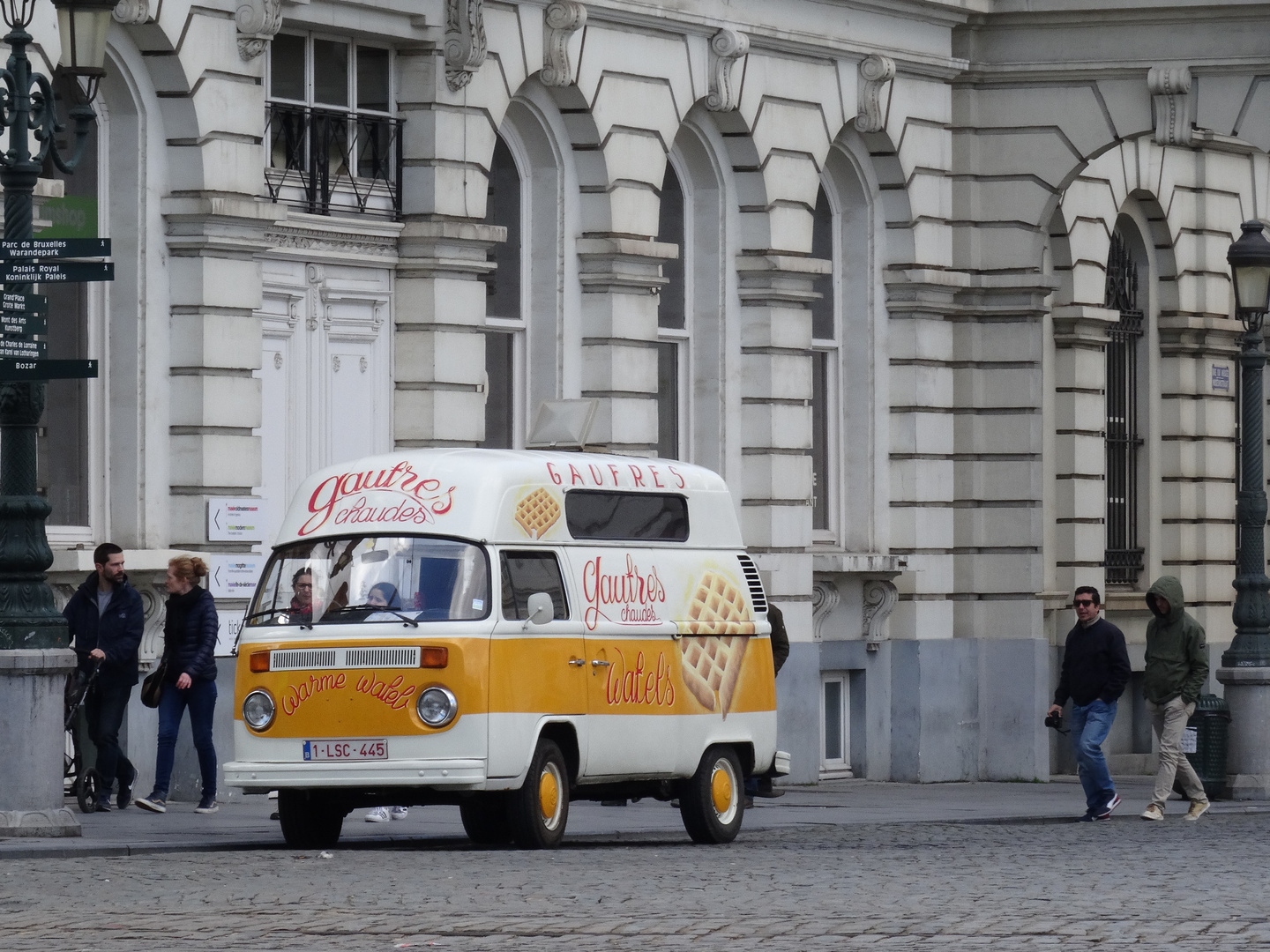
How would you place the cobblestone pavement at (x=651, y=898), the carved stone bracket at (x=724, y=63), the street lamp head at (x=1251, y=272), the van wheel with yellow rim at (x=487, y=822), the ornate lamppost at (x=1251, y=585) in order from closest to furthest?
the cobblestone pavement at (x=651, y=898), the van wheel with yellow rim at (x=487, y=822), the ornate lamppost at (x=1251, y=585), the street lamp head at (x=1251, y=272), the carved stone bracket at (x=724, y=63)

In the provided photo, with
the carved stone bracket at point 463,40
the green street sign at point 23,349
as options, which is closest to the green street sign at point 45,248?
the green street sign at point 23,349

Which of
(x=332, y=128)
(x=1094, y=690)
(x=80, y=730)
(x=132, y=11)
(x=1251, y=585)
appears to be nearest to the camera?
(x=80, y=730)

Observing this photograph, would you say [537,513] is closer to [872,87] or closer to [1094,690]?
[1094,690]

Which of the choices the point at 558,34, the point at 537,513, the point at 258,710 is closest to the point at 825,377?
the point at 558,34

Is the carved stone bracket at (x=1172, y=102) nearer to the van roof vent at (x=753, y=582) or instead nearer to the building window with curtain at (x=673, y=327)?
the building window with curtain at (x=673, y=327)

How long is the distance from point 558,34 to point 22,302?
8.89m

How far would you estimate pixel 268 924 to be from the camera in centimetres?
1241

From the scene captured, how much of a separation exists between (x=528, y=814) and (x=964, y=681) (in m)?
13.3

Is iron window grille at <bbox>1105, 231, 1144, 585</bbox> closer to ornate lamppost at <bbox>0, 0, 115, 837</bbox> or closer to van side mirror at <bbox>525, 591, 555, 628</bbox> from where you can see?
van side mirror at <bbox>525, 591, 555, 628</bbox>

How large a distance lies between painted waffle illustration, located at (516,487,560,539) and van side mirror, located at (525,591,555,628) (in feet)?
1.60

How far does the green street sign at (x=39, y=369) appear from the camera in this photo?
16.8 metres

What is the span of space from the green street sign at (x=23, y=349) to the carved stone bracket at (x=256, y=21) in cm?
560

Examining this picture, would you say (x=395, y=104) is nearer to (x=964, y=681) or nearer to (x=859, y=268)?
(x=859, y=268)

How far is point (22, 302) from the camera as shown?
16938 mm
